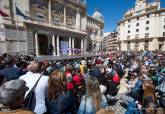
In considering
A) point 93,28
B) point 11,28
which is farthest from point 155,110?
point 93,28

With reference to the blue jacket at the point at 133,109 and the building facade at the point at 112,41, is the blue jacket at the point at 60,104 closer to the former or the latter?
the blue jacket at the point at 133,109

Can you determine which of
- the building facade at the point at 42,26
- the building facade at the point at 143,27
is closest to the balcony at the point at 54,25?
the building facade at the point at 42,26

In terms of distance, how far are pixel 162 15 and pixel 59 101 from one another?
2932 inches

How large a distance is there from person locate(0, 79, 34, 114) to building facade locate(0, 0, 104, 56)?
23.1 metres

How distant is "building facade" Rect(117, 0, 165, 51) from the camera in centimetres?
6831

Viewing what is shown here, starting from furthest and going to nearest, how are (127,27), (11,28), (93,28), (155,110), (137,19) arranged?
1. (127,27)
2. (137,19)
3. (93,28)
4. (11,28)
5. (155,110)

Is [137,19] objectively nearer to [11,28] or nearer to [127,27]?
[127,27]

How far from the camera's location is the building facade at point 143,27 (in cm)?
6831

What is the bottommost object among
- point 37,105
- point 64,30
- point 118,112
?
point 118,112

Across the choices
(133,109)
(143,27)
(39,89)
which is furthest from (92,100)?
(143,27)

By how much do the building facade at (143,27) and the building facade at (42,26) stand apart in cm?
3441

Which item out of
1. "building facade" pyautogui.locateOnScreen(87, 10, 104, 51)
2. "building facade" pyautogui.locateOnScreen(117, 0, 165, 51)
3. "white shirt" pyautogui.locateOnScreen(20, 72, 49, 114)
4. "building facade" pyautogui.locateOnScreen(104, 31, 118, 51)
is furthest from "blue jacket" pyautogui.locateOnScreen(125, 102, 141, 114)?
"building facade" pyautogui.locateOnScreen(104, 31, 118, 51)

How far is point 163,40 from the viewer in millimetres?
68188

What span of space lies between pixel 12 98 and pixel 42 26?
103 ft
